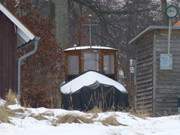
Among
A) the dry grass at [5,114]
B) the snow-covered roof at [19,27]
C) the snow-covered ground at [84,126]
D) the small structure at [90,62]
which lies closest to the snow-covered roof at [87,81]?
the small structure at [90,62]

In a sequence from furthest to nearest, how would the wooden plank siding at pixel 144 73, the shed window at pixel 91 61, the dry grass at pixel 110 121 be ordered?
the wooden plank siding at pixel 144 73, the shed window at pixel 91 61, the dry grass at pixel 110 121

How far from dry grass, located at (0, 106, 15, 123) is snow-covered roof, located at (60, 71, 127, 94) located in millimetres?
8883

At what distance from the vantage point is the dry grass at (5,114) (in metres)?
8.89

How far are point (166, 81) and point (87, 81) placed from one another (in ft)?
11.2

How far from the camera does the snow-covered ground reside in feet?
28.0

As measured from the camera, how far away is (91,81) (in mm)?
18688

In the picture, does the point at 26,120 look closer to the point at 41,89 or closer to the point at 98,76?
the point at 98,76

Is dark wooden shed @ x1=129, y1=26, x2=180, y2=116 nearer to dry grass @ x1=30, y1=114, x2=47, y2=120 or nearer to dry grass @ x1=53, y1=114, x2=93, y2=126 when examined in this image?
dry grass @ x1=53, y1=114, x2=93, y2=126

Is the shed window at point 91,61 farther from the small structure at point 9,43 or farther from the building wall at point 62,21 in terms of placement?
the building wall at point 62,21

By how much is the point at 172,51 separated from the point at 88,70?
120 inches

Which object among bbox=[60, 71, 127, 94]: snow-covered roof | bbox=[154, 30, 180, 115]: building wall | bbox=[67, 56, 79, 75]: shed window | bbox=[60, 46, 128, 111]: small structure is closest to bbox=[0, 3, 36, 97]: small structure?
bbox=[67, 56, 79, 75]: shed window

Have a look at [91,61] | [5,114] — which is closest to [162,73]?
[91,61]

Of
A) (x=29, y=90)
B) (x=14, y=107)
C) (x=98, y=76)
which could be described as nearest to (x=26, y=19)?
(x=29, y=90)

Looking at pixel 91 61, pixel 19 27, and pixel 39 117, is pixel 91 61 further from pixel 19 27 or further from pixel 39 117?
pixel 39 117
